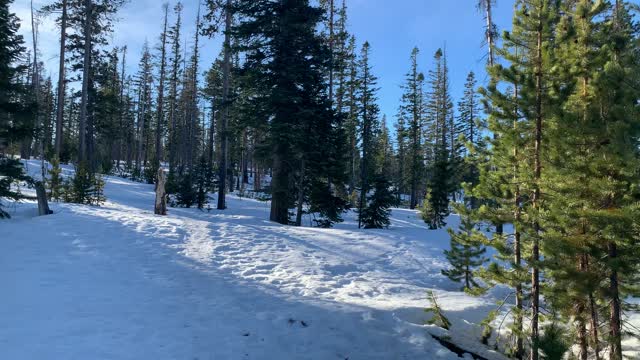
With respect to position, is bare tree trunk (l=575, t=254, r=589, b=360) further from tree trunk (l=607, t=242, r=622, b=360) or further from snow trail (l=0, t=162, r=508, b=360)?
snow trail (l=0, t=162, r=508, b=360)

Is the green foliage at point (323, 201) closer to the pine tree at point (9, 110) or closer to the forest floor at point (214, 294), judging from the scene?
the forest floor at point (214, 294)

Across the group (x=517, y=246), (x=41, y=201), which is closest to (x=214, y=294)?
(x=517, y=246)

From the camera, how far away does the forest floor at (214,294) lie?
618 cm

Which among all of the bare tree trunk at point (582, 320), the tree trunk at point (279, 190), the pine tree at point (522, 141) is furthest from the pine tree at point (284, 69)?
the bare tree trunk at point (582, 320)

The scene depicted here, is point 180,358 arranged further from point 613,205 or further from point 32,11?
point 32,11

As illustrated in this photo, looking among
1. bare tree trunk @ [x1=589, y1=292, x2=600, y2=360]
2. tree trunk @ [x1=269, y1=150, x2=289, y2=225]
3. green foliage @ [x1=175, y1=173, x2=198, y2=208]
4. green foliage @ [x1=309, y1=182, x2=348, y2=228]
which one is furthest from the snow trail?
green foliage @ [x1=175, y1=173, x2=198, y2=208]

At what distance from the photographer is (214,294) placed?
8227 mm

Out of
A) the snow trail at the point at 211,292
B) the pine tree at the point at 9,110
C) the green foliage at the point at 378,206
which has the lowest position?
the snow trail at the point at 211,292

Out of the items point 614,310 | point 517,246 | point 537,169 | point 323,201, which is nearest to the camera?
point 614,310

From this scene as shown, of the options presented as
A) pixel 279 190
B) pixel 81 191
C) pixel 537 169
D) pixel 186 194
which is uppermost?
pixel 537 169

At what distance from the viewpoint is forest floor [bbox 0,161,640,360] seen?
618cm

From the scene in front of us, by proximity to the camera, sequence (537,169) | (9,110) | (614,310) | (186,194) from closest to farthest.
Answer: (614,310)
(537,169)
(9,110)
(186,194)

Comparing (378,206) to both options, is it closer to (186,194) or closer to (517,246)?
(186,194)

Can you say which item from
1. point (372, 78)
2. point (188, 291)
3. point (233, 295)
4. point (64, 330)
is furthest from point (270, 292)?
point (372, 78)
